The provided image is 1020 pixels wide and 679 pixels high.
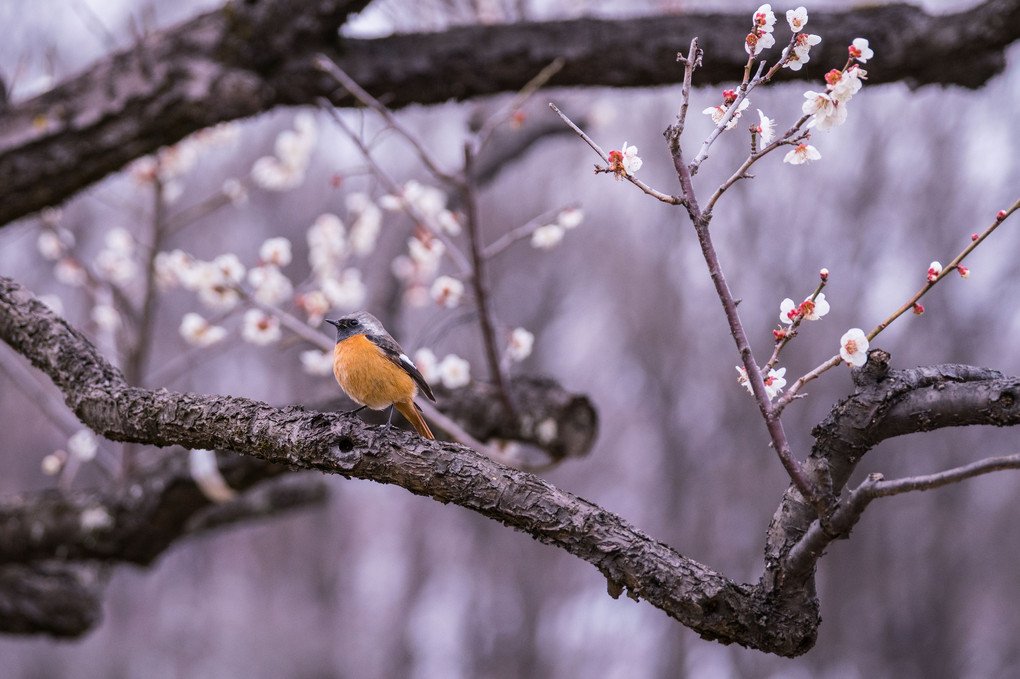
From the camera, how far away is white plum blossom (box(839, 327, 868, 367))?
1736mm

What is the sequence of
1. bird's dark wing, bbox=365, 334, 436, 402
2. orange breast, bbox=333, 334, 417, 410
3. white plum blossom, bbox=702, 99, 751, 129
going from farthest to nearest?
bird's dark wing, bbox=365, 334, 436, 402
orange breast, bbox=333, 334, 417, 410
white plum blossom, bbox=702, 99, 751, 129

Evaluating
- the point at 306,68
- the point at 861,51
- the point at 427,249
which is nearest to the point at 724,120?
the point at 861,51

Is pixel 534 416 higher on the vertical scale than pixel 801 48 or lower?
higher

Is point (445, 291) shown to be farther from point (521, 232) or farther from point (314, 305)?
point (314, 305)

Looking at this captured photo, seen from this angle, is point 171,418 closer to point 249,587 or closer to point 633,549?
point 633,549

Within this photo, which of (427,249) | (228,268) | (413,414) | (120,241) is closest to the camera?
(413,414)

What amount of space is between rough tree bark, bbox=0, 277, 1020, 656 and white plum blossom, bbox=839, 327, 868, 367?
6.6 inches

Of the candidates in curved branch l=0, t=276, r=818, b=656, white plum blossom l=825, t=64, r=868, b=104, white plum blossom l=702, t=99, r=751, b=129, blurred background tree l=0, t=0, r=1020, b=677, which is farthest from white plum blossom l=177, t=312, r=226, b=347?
white plum blossom l=825, t=64, r=868, b=104

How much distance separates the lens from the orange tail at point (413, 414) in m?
3.06

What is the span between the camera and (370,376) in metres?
2.84

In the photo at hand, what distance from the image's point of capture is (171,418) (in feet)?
7.16

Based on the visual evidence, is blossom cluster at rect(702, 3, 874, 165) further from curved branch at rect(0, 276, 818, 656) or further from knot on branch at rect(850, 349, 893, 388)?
curved branch at rect(0, 276, 818, 656)

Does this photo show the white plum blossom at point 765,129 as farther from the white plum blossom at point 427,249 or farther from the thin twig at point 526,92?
the white plum blossom at point 427,249

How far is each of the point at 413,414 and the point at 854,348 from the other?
6.00ft
